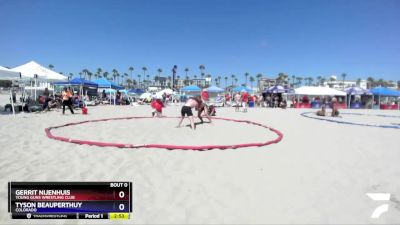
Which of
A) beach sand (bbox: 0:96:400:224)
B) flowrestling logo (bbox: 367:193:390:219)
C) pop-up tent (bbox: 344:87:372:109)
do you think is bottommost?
flowrestling logo (bbox: 367:193:390:219)

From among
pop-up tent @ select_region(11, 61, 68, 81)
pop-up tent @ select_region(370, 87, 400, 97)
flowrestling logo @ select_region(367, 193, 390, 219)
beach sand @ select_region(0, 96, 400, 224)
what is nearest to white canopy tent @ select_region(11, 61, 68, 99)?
pop-up tent @ select_region(11, 61, 68, 81)

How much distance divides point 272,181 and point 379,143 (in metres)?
5.51

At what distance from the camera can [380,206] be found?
3.15 metres

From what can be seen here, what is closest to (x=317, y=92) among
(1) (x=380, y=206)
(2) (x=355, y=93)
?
(2) (x=355, y=93)

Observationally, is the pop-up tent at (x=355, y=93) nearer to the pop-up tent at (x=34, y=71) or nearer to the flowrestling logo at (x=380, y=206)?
the flowrestling logo at (x=380, y=206)

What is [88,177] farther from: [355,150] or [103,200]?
[355,150]

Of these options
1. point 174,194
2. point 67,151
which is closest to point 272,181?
point 174,194

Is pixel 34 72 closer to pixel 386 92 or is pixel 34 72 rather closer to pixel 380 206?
pixel 380 206

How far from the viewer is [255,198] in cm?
328

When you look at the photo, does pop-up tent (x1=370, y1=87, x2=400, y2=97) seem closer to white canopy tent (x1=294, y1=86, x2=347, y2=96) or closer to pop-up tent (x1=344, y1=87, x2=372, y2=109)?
pop-up tent (x1=344, y1=87, x2=372, y2=109)
